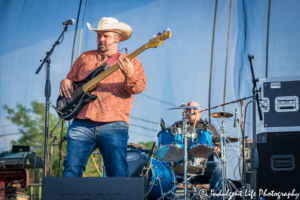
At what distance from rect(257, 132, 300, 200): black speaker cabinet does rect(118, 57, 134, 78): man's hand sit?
1.02m

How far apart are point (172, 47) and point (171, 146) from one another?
4.72ft

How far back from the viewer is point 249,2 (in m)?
4.50

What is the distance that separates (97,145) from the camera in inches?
A: 103

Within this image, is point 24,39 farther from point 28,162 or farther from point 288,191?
A: point 288,191

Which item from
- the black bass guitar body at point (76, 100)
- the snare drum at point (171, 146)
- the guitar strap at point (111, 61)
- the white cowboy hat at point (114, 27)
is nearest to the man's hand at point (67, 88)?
the black bass guitar body at point (76, 100)

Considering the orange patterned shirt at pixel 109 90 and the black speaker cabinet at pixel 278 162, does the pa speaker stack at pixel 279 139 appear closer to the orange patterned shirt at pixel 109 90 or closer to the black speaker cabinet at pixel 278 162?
the black speaker cabinet at pixel 278 162

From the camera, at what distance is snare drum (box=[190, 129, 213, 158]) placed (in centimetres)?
391

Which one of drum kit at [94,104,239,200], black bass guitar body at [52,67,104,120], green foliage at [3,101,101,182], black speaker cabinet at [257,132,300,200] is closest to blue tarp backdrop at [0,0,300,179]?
green foliage at [3,101,101,182]

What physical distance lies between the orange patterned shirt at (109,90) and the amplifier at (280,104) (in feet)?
2.99

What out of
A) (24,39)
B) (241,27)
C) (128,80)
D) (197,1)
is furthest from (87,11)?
(128,80)

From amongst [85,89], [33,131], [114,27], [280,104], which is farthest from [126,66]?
[33,131]

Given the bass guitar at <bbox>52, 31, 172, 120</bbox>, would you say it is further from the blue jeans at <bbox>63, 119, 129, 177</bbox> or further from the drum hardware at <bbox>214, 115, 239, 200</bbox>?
the drum hardware at <bbox>214, 115, 239, 200</bbox>

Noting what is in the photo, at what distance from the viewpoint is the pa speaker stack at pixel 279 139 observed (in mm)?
2355

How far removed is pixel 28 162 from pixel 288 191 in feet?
10.3
